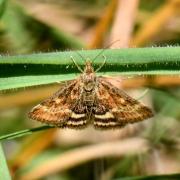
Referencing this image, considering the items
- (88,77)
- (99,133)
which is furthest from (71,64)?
(99,133)

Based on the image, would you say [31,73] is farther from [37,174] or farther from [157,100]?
[157,100]

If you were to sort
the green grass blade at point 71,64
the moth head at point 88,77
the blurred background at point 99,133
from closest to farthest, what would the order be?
the green grass blade at point 71,64
the moth head at point 88,77
the blurred background at point 99,133

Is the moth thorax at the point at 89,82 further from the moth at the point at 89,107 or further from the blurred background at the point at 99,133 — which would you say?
the blurred background at the point at 99,133

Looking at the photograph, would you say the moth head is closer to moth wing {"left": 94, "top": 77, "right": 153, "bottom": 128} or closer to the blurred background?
moth wing {"left": 94, "top": 77, "right": 153, "bottom": 128}

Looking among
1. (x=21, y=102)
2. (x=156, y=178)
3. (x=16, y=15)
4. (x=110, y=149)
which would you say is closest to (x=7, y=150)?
(x=21, y=102)

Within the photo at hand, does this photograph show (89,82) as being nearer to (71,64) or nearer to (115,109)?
(115,109)

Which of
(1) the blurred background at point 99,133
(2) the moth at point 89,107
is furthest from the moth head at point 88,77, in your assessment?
(1) the blurred background at point 99,133
